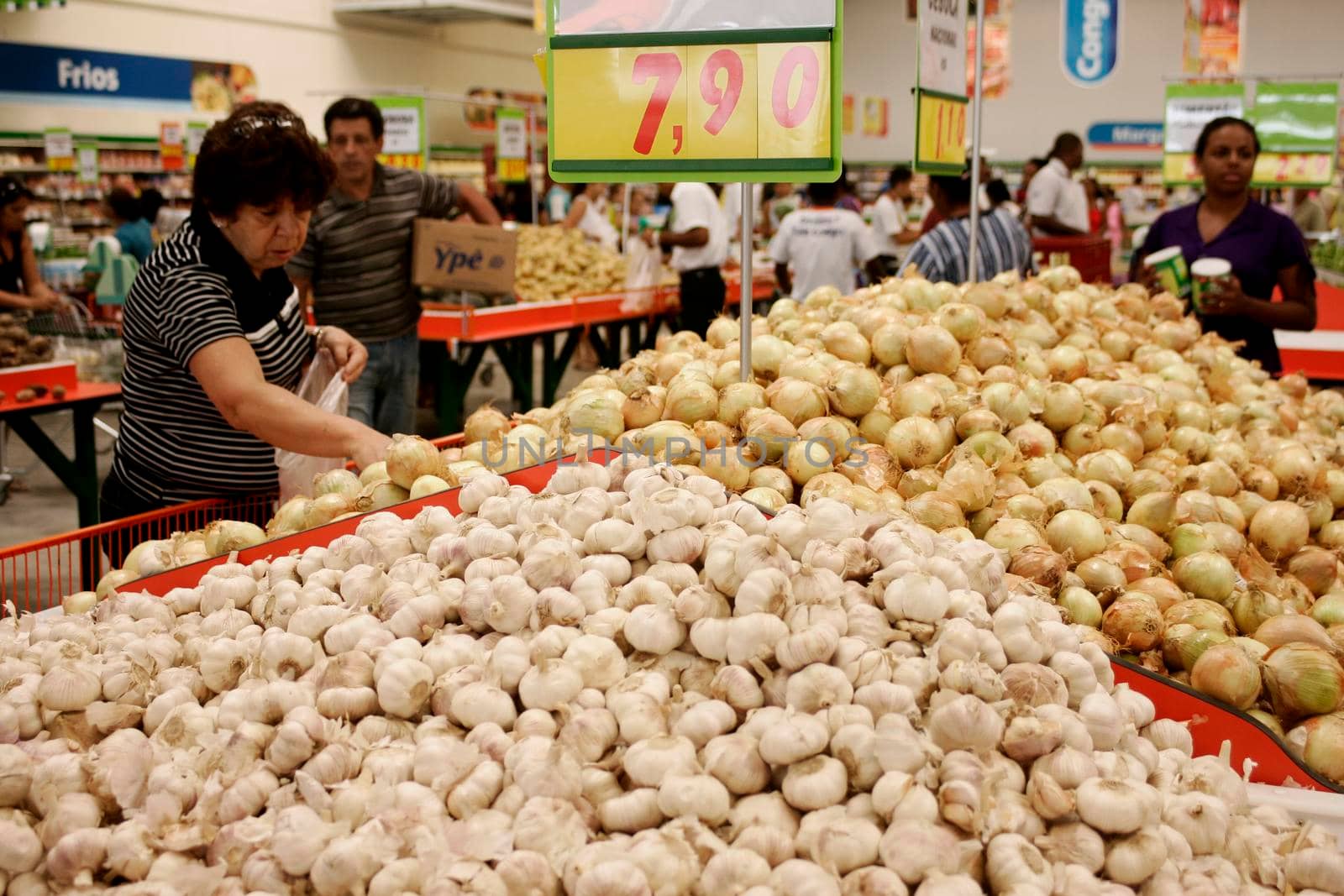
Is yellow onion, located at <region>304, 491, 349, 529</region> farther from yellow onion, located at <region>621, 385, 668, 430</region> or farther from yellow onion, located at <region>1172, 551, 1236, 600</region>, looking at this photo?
yellow onion, located at <region>1172, 551, 1236, 600</region>

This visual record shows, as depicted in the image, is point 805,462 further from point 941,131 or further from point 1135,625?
point 941,131

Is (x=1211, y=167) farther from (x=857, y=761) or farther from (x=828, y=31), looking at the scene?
(x=857, y=761)

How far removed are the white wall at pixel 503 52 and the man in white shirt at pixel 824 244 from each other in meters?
7.71

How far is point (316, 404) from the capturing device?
2869 millimetres

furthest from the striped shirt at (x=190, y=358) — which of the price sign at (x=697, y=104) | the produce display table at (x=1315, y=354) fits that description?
the produce display table at (x=1315, y=354)

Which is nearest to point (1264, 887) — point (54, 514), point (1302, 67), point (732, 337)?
point (732, 337)

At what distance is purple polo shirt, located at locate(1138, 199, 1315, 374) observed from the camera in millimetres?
4316

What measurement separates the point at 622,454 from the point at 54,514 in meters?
5.73

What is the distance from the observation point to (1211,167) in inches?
173

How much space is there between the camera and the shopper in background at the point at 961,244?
4613 mm

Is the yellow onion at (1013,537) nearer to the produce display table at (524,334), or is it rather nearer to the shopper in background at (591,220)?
the produce display table at (524,334)

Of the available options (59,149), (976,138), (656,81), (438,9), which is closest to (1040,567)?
(656,81)

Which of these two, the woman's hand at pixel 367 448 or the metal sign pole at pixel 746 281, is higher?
the metal sign pole at pixel 746 281

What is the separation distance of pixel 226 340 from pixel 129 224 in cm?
782
